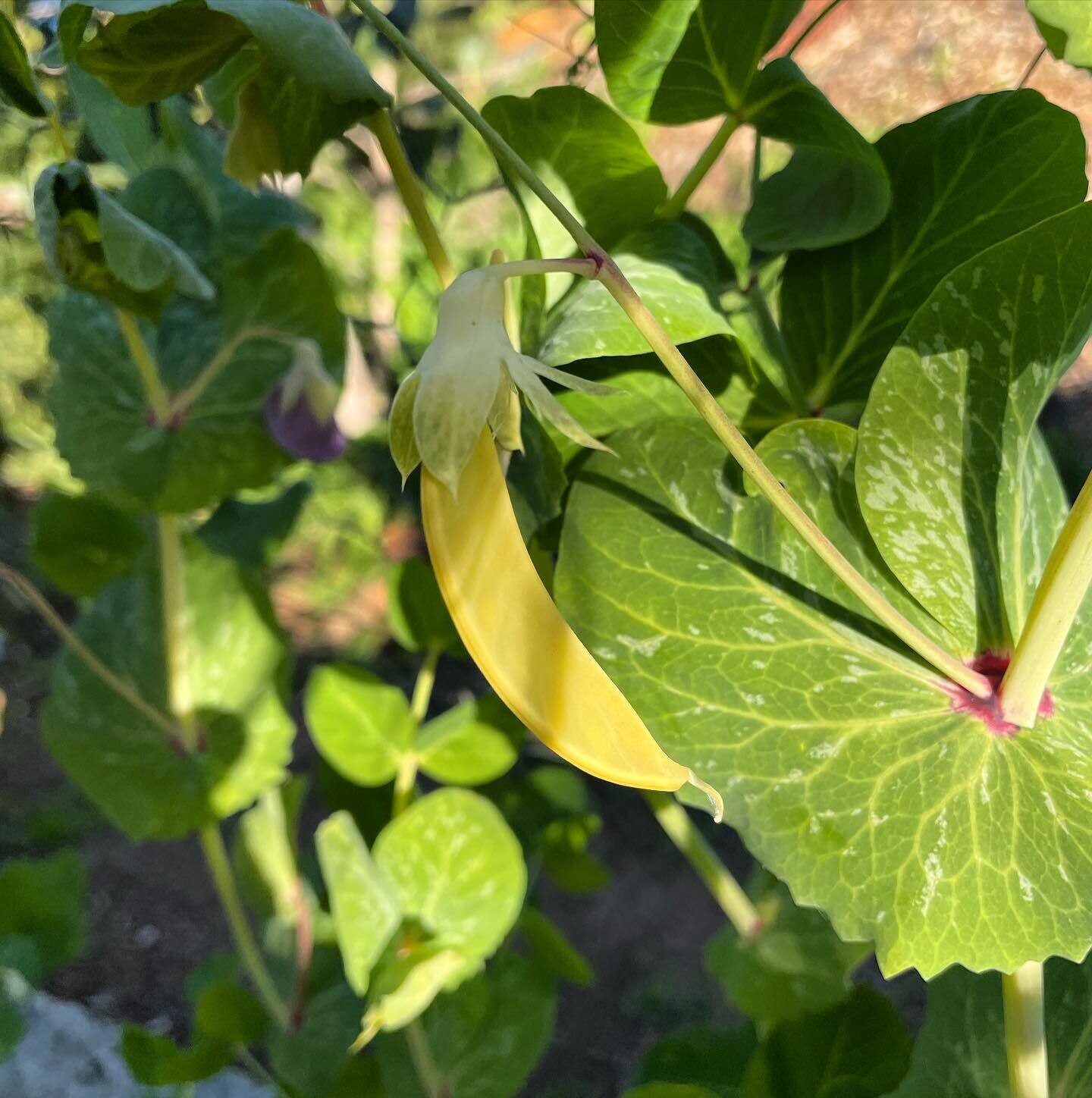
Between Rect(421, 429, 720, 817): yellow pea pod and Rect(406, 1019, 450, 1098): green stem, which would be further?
Rect(406, 1019, 450, 1098): green stem

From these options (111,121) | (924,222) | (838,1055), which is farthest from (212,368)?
(838,1055)

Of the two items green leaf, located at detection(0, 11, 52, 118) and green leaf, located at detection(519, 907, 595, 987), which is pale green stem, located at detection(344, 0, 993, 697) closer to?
green leaf, located at detection(0, 11, 52, 118)

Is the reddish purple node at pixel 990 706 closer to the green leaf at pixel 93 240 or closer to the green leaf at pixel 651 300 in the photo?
the green leaf at pixel 651 300

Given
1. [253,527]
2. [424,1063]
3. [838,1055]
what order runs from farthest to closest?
[253,527]
[424,1063]
[838,1055]

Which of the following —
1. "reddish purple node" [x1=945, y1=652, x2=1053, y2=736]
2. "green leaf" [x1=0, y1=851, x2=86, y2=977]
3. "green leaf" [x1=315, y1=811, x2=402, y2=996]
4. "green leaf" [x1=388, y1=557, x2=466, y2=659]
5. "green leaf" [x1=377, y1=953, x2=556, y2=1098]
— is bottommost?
"green leaf" [x1=0, y1=851, x2=86, y2=977]

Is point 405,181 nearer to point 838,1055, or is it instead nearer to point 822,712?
point 822,712

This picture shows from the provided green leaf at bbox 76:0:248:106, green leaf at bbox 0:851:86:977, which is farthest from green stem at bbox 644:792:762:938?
green leaf at bbox 0:851:86:977
